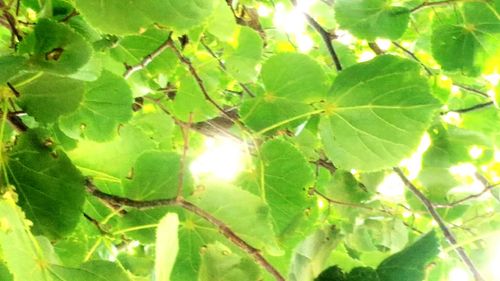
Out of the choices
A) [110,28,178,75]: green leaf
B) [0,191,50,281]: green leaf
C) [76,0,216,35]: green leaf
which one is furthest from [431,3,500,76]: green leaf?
[0,191,50,281]: green leaf

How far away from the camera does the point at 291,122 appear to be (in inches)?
23.6

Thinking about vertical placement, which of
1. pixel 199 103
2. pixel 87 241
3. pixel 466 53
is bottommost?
pixel 87 241

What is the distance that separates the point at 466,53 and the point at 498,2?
3.6 inches

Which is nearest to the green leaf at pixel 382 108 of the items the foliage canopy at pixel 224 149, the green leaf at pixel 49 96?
the foliage canopy at pixel 224 149

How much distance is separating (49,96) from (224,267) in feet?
0.56

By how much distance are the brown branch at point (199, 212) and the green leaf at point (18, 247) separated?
5.0 inches

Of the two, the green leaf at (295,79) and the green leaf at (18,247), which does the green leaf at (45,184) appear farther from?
the green leaf at (295,79)

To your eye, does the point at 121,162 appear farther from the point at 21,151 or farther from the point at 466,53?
the point at 466,53

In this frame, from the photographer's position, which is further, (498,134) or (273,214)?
(498,134)

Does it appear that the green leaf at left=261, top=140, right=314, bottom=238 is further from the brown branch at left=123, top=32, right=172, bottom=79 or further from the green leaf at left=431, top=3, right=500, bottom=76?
the green leaf at left=431, top=3, right=500, bottom=76

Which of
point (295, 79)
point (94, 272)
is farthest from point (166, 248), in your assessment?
point (295, 79)

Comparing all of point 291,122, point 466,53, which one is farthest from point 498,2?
point 291,122

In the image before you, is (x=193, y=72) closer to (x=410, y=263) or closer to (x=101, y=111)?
(x=101, y=111)

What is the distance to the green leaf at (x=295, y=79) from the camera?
592 mm
